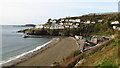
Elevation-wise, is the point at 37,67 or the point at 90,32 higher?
the point at 37,67

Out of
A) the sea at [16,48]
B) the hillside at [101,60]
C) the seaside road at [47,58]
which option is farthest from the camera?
the sea at [16,48]

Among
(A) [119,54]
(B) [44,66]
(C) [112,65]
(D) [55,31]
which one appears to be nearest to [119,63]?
(C) [112,65]

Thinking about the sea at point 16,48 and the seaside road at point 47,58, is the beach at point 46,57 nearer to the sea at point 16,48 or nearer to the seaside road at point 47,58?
the seaside road at point 47,58

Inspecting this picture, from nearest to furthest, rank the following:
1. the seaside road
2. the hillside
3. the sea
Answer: the hillside, the seaside road, the sea

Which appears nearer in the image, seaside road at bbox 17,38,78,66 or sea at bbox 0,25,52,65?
seaside road at bbox 17,38,78,66

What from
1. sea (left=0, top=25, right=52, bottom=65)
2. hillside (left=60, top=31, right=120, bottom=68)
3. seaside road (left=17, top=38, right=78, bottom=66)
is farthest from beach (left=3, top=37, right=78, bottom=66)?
hillside (left=60, top=31, right=120, bottom=68)

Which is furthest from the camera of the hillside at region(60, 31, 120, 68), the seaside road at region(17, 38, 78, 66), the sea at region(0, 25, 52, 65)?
the sea at region(0, 25, 52, 65)

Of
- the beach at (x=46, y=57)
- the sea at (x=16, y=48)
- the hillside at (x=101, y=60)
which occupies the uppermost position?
the hillside at (x=101, y=60)

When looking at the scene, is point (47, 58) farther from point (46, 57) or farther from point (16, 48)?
point (16, 48)

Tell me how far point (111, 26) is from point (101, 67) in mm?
62191

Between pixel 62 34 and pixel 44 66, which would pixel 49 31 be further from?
pixel 44 66

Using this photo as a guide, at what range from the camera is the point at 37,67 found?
19.2 meters

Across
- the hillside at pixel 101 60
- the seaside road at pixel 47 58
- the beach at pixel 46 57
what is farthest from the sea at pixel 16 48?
the hillside at pixel 101 60

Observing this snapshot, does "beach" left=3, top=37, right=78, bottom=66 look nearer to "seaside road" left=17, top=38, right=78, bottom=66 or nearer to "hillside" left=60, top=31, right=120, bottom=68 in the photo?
"seaside road" left=17, top=38, right=78, bottom=66
